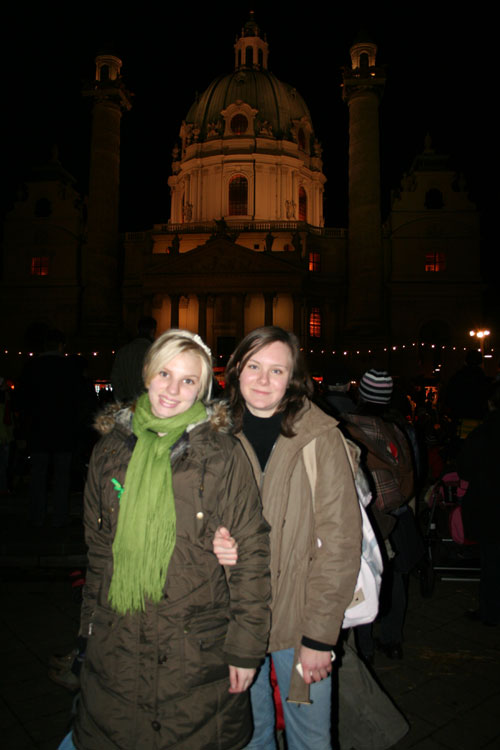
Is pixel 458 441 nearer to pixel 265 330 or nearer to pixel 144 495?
pixel 265 330

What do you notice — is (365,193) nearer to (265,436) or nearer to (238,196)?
(238,196)

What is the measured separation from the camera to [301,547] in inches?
98.1

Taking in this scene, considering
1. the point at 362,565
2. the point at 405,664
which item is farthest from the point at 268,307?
the point at 362,565

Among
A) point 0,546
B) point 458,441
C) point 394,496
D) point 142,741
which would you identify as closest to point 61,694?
point 142,741

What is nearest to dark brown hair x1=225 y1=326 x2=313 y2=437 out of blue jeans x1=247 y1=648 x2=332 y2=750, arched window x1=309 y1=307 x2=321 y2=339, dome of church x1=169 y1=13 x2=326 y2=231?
blue jeans x1=247 y1=648 x2=332 y2=750

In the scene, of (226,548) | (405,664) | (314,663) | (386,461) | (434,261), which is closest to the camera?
(226,548)

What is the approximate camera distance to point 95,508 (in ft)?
7.97

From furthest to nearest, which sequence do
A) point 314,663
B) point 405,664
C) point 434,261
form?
point 434,261 < point 405,664 < point 314,663

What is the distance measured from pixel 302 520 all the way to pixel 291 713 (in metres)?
0.99

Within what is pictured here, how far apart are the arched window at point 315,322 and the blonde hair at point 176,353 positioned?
39914mm

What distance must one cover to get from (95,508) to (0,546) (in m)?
5.27

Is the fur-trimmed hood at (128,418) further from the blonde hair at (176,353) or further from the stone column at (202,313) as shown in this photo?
the stone column at (202,313)

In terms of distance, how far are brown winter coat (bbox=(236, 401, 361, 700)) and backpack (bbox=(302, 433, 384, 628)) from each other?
0.03 meters

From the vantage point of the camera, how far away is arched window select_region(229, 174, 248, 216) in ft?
165
